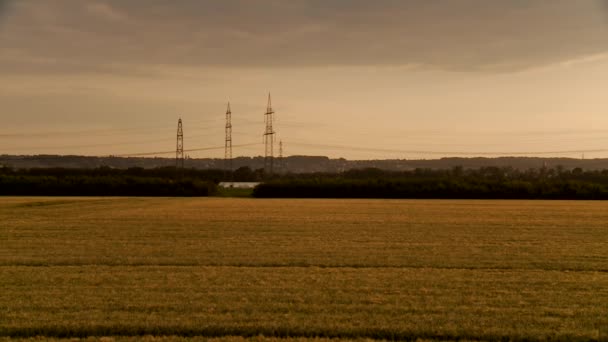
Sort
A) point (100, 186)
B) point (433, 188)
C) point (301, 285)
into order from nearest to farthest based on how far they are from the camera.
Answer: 1. point (301, 285)
2. point (433, 188)
3. point (100, 186)

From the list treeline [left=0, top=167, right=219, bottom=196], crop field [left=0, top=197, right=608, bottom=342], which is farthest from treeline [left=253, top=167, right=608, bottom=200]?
crop field [left=0, top=197, right=608, bottom=342]

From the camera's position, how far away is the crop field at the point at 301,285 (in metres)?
10.0

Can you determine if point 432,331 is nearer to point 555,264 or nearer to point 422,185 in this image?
point 555,264

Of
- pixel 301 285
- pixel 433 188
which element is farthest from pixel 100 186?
pixel 301 285

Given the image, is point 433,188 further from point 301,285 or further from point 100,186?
point 301,285

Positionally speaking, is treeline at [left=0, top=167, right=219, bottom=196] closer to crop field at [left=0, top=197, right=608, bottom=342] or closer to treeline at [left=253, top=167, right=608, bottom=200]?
treeline at [left=253, top=167, right=608, bottom=200]

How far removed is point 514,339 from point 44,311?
8.39 meters

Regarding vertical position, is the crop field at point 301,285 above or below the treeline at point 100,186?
below

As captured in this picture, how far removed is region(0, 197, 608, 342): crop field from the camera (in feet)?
32.9

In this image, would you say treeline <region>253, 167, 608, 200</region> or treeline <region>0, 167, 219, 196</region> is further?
treeline <region>0, 167, 219, 196</region>

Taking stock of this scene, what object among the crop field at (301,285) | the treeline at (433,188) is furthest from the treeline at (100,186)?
the crop field at (301,285)

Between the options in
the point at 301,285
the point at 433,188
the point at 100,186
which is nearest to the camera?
the point at 301,285

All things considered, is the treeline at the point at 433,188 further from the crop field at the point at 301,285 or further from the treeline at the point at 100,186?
the crop field at the point at 301,285

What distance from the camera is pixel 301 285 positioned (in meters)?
13.7
